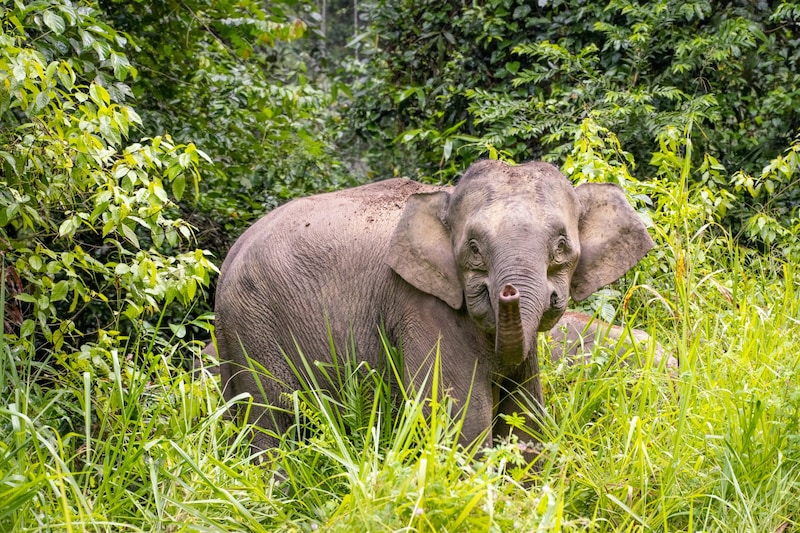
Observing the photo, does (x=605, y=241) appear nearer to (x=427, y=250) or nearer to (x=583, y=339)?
(x=427, y=250)

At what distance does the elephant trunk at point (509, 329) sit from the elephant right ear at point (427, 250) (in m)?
0.47

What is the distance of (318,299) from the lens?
4.80 meters

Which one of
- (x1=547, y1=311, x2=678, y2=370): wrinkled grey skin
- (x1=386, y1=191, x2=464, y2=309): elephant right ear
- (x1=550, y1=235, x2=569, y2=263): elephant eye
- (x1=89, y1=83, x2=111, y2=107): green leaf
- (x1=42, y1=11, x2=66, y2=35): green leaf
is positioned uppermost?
(x1=42, y1=11, x2=66, y2=35): green leaf

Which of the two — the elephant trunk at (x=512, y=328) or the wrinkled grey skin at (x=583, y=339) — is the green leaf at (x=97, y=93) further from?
the wrinkled grey skin at (x=583, y=339)

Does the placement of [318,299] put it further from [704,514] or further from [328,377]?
[704,514]

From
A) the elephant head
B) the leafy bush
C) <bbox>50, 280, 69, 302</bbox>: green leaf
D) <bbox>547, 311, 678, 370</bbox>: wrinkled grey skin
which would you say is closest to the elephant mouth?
the elephant head

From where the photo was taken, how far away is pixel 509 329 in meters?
3.75

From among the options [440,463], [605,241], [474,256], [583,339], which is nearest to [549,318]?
[474,256]

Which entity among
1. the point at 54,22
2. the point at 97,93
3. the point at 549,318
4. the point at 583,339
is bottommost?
the point at 583,339

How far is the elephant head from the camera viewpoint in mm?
3857

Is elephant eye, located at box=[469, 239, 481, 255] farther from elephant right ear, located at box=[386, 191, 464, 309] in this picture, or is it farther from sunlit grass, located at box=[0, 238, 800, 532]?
sunlit grass, located at box=[0, 238, 800, 532]

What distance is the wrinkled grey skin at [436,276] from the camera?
4.00 m

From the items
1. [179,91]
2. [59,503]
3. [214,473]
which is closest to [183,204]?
[179,91]

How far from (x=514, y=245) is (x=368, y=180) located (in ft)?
21.7
